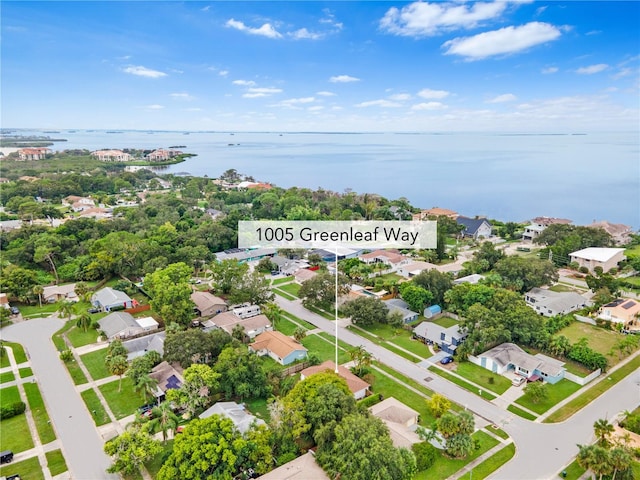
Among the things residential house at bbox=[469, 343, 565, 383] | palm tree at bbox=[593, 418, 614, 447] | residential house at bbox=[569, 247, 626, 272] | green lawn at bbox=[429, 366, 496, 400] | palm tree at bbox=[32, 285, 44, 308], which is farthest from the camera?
residential house at bbox=[569, 247, 626, 272]

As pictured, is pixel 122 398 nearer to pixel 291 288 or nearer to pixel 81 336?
pixel 81 336

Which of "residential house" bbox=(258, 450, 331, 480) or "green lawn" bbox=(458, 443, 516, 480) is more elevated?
"residential house" bbox=(258, 450, 331, 480)

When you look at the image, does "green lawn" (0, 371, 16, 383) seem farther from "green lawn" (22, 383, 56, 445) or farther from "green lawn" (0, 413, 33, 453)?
"green lawn" (0, 413, 33, 453)

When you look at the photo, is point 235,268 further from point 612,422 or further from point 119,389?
point 612,422

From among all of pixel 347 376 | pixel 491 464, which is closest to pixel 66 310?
pixel 347 376

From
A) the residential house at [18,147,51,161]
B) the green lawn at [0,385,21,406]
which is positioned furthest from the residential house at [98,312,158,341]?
the residential house at [18,147,51,161]

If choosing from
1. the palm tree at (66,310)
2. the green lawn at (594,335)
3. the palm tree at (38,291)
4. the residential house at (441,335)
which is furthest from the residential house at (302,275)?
the palm tree at (38,291)
